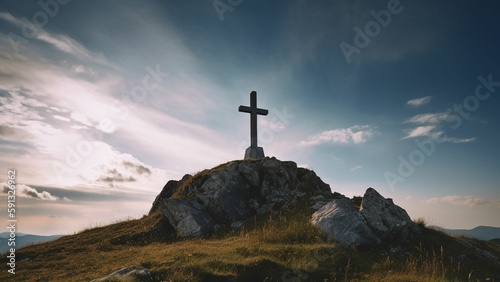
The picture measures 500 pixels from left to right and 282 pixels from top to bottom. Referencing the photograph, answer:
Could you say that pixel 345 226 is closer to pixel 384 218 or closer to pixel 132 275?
pixel 384 218

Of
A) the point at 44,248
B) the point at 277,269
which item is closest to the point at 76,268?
the point at 44,248

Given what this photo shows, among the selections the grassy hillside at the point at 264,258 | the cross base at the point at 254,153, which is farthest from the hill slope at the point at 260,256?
the cross base at the point at 254,153

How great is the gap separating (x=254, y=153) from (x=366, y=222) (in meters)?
14.7

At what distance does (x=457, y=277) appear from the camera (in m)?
11.6

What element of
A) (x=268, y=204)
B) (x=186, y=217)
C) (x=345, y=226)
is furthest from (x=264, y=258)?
(x=268, y=204)

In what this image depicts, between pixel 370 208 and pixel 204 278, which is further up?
pixel 370 208

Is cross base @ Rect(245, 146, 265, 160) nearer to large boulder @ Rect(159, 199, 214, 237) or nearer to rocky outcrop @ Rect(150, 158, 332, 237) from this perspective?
rocky outcrop @ Rect(150, 158, 332, 237)

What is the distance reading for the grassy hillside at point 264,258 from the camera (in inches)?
447

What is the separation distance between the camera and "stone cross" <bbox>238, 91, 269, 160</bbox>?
96.6 feet

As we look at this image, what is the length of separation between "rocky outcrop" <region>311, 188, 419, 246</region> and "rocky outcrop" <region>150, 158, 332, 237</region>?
17.9ft

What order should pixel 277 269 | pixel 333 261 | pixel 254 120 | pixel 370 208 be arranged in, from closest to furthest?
pixel 277 269
pixel 333 261
pixel 370 208
pixel 254 120

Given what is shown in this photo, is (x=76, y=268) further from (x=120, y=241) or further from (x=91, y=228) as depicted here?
(x=91, y=228)

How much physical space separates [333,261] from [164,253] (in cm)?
732

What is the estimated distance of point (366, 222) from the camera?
16.3 m
